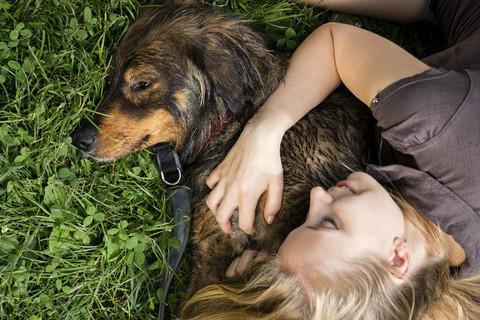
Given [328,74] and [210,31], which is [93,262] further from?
[328,74]

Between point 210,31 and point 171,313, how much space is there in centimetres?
185

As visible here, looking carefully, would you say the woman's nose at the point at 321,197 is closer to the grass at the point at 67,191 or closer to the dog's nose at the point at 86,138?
the grass at the point at 67,191

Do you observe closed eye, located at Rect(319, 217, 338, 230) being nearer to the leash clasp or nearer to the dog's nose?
the leash clasp

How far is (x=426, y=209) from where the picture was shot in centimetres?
223

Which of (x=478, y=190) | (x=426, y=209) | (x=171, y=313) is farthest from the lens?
(x=171, y=313)

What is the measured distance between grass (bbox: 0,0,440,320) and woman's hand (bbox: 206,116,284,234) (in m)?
0.50

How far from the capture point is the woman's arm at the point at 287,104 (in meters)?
2.47

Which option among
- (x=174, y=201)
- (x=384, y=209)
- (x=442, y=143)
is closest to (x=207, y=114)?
(x=174, y=201)

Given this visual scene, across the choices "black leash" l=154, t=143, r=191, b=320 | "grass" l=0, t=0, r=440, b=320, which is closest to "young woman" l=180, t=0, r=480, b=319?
"black leash" l=154, t=143, r=191, b=320

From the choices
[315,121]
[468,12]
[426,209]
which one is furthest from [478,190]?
[468,12]

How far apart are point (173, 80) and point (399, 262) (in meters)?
1.58

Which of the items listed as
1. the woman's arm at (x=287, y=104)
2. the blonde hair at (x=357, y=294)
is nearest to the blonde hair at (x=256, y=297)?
the blonde hair at (x=357, y=294)

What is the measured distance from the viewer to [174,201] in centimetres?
279

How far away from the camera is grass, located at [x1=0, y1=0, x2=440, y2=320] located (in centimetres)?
275
